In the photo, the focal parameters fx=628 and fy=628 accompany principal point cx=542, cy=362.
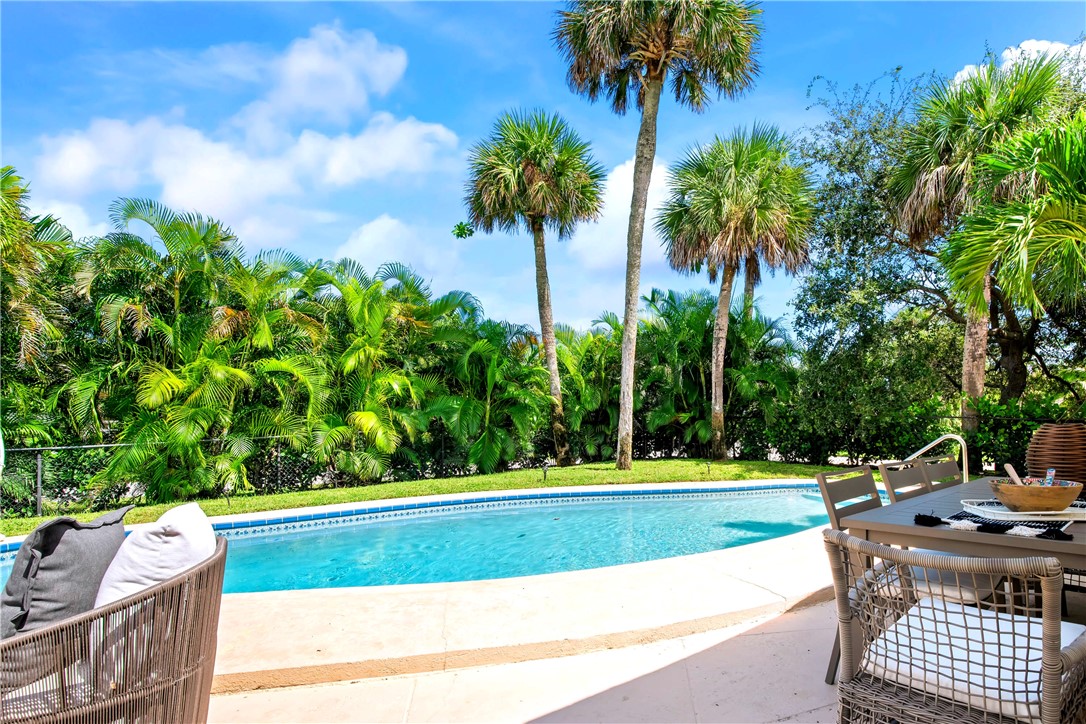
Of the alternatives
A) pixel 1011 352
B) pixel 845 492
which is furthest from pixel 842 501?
pixel 1011 352

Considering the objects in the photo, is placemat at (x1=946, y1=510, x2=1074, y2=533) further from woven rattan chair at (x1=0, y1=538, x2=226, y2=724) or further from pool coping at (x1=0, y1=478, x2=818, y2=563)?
pool coping at (x1=0, y1=478, x2=818, y2=563)

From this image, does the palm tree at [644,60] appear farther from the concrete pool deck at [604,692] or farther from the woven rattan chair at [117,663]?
the woven rattan chair at [117,663]

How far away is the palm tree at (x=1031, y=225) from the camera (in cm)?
414

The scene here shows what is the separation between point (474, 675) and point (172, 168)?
10.8 meters

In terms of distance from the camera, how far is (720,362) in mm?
12445

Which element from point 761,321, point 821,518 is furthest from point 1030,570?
point 761,321

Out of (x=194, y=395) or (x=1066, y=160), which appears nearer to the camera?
(x=1066, y=160)

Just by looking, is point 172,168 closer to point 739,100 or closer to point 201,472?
point 201,472

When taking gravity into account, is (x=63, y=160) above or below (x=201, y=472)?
above

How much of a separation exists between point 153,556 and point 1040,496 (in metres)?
3.29

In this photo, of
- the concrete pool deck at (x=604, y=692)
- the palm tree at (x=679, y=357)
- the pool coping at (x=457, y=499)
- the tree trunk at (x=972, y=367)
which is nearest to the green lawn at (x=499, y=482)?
the pool coping at (x=457, y=499)

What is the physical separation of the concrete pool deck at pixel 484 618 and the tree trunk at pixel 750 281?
9396 millimetres

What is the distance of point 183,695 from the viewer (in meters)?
1.87

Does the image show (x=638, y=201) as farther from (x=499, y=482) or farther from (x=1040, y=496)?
(x=1040, y=496)
